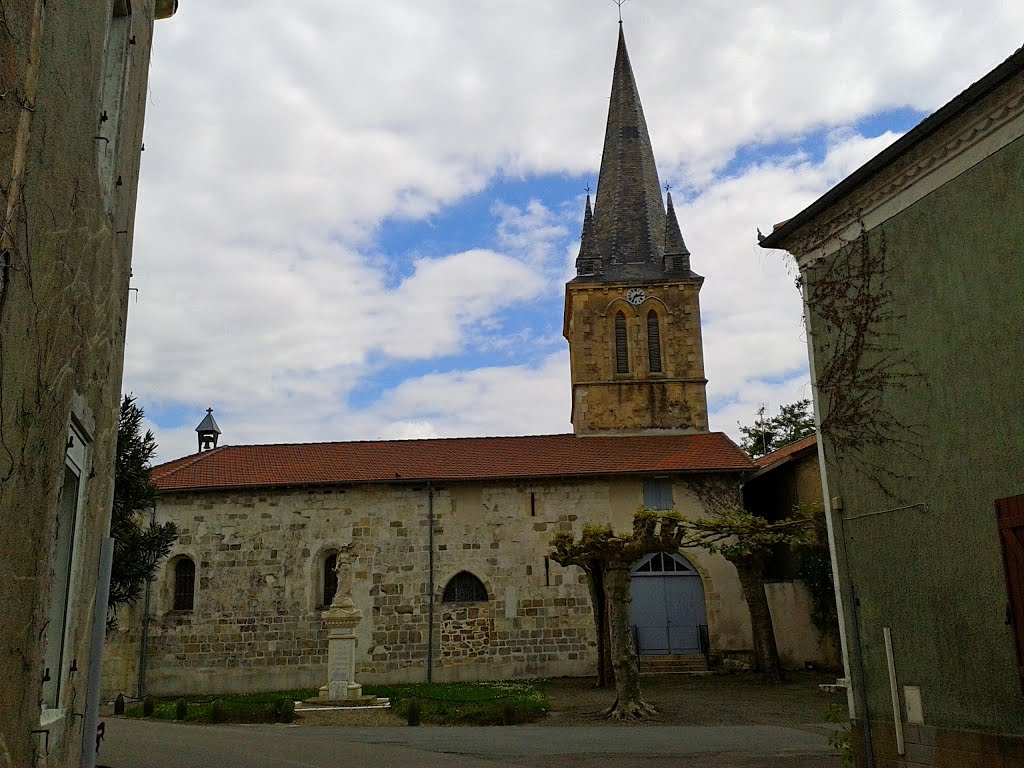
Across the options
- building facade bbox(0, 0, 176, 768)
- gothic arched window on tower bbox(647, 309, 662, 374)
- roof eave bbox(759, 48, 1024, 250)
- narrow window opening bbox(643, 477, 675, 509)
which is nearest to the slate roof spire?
gothic arched window on tower bbox(647, 309, 662, 374)

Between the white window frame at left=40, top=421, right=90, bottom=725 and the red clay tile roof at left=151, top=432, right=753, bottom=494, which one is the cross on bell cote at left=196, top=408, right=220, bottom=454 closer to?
the red clay tile roof at left=151, top=432, right=753, bottom=494

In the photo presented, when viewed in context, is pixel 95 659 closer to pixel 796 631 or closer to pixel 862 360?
pixel 862 360

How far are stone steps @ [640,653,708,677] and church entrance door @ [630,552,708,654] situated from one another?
22 cm

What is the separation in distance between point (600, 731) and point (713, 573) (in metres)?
→ 11.6

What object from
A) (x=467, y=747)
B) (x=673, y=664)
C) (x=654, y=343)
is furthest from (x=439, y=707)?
(x=654, y=343)

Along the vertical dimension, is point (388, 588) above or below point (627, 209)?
below

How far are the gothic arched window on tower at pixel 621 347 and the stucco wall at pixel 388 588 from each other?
250 inches

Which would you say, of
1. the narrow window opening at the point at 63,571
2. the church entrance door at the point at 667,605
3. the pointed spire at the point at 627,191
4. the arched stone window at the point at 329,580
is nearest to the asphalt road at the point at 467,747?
the narrow window opening at the point at 63,571

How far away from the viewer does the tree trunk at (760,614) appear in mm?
20778

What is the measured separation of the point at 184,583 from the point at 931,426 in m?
22.6

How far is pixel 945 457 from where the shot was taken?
761 cm

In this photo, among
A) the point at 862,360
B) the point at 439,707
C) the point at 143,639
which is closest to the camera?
the point at 862,360

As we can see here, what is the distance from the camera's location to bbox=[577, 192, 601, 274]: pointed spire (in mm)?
32094

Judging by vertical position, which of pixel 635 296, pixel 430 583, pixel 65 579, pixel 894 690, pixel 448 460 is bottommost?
pixel 894 690
